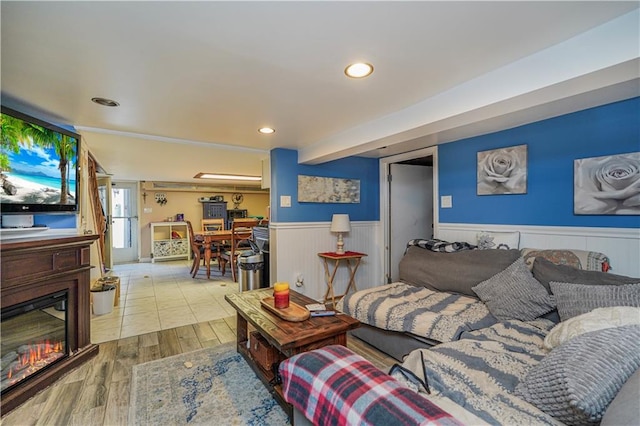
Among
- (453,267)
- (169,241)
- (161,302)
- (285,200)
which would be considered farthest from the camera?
(169,241)

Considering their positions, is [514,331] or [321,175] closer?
[514,331]

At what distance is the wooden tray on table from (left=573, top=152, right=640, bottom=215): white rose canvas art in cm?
226

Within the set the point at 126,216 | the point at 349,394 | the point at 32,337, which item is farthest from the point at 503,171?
the point at 126,216

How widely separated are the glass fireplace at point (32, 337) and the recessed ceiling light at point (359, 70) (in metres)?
2.63

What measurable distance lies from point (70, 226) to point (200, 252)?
3092 millimetres

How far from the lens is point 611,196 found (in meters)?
2.09

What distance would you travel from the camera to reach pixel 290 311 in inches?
80.3

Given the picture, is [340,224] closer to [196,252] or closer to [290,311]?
[290,311]

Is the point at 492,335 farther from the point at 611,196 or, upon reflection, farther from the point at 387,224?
the point at 387,224

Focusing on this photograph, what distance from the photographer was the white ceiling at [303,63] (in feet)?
4.04

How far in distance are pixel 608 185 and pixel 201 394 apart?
3220 mm

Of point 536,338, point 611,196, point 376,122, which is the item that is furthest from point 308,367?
point 611,196

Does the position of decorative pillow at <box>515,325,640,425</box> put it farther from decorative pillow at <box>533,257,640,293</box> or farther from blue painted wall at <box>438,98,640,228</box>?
blue painted wall at <box>438,98,640,228</box>

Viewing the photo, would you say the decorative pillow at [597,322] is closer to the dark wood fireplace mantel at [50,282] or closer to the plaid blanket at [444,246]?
the plaid blanket at [444,246]
